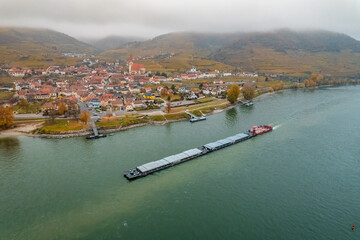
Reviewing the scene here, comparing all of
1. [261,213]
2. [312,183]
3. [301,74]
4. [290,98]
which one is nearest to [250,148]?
[312,183]

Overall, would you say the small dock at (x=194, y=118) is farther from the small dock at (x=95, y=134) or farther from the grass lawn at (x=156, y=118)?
the small dock at (x=95, y=134)

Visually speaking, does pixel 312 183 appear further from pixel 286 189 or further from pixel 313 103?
pixel 313 103

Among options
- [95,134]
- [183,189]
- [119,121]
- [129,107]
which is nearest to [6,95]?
[129,107]

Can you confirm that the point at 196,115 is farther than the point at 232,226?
Yes

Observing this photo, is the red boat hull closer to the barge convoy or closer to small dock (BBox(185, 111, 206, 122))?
the barge convoy

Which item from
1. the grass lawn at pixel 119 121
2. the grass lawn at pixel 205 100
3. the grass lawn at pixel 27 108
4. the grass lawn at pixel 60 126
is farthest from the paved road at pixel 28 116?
the grass lawn at pixel 205 100
